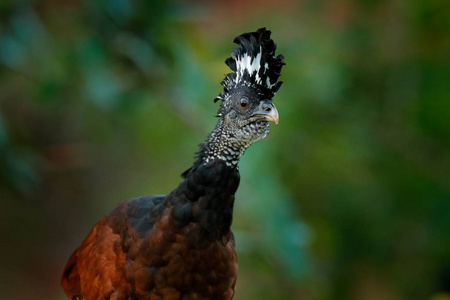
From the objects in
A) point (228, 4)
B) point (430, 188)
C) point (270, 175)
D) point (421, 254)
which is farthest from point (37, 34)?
point (421, 254)

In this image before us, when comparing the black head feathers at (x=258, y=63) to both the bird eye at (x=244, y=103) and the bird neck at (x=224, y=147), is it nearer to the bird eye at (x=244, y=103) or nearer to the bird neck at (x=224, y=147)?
the bird eye at (x=244, y=103)

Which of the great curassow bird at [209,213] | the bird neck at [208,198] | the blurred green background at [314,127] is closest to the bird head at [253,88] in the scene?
the great curassow bird at [209,213]

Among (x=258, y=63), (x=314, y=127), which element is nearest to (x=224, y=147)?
Result: (x=258, y=63)

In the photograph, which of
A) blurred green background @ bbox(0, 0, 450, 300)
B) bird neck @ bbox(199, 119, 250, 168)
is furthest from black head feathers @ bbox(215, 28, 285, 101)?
blurred green background @ bbox(0, 0, 450, 300)

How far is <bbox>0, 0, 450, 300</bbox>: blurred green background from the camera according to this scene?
3.88 m

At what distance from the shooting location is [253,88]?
2.30m

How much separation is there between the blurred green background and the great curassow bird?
1.39 meters

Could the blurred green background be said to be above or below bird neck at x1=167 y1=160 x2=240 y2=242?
above

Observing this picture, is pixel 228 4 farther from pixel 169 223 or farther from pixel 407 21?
pixel 169 223

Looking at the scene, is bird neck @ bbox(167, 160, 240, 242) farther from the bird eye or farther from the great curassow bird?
the bird eye

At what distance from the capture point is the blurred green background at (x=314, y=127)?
3881 millimetres

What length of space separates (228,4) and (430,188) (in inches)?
106

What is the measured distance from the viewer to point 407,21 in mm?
5203

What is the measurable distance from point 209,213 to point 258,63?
64 cm
